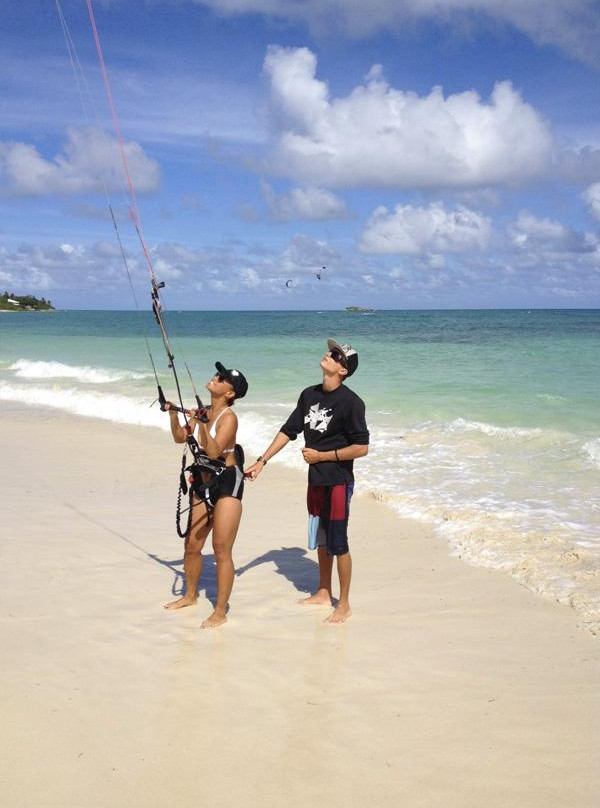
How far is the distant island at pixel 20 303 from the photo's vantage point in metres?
132

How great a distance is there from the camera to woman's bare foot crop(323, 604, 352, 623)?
4.88 m

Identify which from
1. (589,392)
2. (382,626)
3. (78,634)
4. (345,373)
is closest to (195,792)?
(78,634)

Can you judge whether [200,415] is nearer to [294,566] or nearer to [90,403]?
[294,566]

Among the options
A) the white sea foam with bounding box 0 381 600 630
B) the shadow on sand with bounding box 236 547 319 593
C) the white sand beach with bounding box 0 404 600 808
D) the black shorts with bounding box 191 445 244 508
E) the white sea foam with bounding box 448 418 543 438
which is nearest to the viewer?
the white sand beach with bounding box 0 404 600 808

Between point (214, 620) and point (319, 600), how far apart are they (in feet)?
2.83

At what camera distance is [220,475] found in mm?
4660

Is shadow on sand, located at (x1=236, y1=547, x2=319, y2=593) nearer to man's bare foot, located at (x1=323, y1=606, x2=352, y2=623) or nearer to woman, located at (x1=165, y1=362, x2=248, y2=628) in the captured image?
man's bare foot, located at (x1=323, y1=606, x2=352, y2=623)

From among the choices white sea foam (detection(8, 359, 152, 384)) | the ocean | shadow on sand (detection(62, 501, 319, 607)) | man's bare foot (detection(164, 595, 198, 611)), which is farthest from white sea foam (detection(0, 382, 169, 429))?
man's bare foot (detection(164, 595, 198, 611))

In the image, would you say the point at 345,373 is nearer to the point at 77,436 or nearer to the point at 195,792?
the point at 195,792

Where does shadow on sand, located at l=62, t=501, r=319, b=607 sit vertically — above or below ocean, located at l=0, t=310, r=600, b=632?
below

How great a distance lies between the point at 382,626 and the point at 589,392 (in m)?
14.0

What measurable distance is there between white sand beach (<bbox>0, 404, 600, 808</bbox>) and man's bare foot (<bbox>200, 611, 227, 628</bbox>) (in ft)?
0.18

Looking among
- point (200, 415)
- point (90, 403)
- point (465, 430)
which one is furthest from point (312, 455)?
point (90, 403)

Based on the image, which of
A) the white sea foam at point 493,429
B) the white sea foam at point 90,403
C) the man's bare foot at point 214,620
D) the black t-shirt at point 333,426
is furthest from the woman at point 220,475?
the white sea foam at point 90,403
